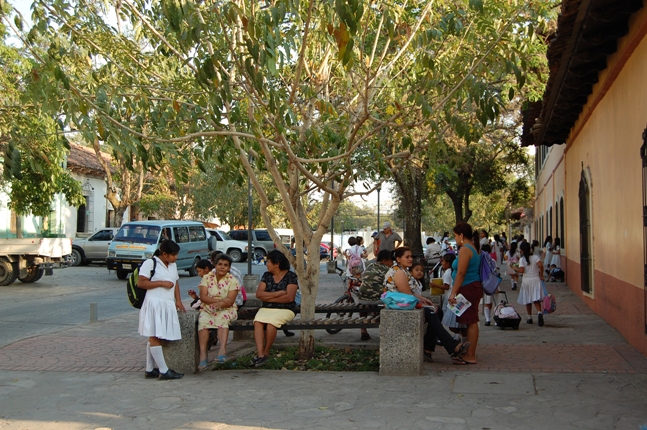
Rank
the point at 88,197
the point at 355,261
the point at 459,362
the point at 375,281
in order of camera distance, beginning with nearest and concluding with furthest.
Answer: the point at 459,362 < the point at 375,281 < the point at 355,261 < the point at 88,197

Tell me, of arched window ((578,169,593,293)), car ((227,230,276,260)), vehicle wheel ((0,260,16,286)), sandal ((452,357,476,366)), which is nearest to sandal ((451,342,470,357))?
sandal ((452,357,476,366))

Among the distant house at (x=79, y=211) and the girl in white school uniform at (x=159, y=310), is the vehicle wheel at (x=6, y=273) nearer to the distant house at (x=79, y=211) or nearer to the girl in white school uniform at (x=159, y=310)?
the distant house at (x=79, y=211)

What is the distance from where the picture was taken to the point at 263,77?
290 inches

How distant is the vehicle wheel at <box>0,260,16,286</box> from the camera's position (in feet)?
65.3

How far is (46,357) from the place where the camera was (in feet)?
31.0

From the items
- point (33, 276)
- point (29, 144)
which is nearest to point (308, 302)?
point (29, 144)

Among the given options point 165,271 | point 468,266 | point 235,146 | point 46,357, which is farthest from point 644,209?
point 46,357

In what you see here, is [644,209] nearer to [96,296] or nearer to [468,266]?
[468,266]

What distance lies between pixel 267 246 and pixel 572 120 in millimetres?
24739

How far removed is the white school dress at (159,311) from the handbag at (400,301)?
2.27 metres

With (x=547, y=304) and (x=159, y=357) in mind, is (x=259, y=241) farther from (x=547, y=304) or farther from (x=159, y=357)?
(x=159, y=357)

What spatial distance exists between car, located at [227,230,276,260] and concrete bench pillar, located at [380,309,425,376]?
29.1 metres

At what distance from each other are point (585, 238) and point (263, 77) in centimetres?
941

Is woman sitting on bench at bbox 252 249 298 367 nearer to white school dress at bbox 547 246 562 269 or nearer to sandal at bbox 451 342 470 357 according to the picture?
Answer: sandal at bbox 451 342 470 357
